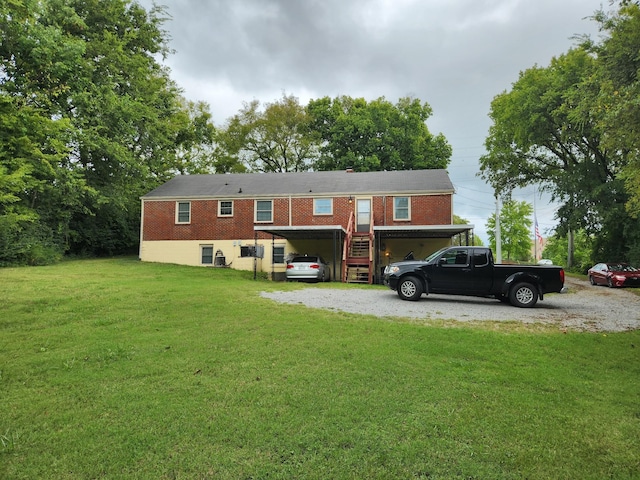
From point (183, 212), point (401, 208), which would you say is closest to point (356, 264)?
point (401, 208)

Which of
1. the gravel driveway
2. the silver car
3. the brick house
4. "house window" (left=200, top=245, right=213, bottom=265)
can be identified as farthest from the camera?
"house window" (left=200, top=245, right=213, bottom=265)

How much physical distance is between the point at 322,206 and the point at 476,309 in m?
13.0

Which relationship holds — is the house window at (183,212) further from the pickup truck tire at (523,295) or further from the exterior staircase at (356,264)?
the pickup truck tire at (523,295)

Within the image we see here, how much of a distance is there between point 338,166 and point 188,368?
116 ft

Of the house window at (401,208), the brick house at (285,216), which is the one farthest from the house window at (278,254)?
the house window at (401,208)

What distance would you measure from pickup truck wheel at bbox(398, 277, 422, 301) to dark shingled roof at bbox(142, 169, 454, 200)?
1029cm

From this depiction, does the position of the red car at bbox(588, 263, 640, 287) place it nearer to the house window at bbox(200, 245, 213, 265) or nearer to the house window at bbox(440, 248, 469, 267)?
the house window at bbox(440, 248, 469, 267)

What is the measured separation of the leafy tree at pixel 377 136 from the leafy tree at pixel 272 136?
1637mm

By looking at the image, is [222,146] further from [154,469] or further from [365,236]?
[154,469]

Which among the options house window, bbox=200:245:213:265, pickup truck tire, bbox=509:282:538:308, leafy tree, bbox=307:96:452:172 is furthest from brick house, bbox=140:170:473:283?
leafy tree, bbox=307:96:452:172

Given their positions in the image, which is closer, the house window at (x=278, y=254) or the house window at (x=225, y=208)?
the house window at (x=278, y=254)

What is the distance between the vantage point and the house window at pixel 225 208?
21.8 meters

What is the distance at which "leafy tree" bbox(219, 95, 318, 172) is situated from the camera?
130ft

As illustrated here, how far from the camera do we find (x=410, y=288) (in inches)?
428
